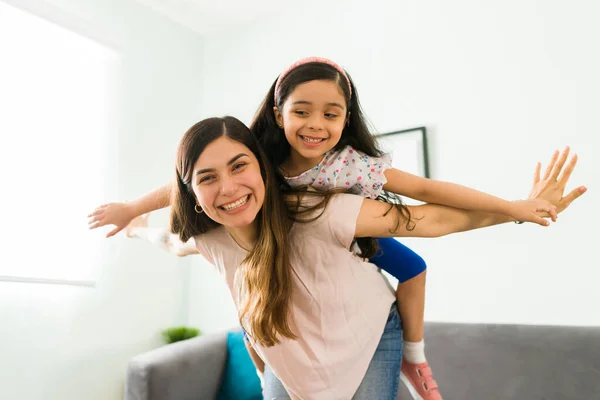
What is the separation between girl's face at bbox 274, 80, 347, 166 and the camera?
1.26 meters

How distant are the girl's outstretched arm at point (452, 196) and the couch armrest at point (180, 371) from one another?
4.94 feet

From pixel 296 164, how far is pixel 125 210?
522 mm

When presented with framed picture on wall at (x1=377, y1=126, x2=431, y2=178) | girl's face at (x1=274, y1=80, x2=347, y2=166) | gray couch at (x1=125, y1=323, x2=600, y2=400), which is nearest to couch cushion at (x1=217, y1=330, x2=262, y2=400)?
gray couch at (x1=125, y1=323, x2=600, y2=400)

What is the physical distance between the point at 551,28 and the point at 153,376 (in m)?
2.41

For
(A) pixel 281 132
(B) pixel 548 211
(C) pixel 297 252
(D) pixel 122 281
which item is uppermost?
(A) pixel 281 132

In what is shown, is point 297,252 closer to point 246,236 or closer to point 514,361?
point 246,236

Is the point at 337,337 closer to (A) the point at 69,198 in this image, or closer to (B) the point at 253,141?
(B) the point at 253,141

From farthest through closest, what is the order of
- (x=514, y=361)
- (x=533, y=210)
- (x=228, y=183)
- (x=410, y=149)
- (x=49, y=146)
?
(x=410, y=149)
(x=49, y=146)
(x=514, y=361)
(x=533, y=210)
(x=228, y=183)

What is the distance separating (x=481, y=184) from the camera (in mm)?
2424

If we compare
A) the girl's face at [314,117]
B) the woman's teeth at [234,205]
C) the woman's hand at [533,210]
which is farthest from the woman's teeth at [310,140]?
the woman's hand at [533,210]

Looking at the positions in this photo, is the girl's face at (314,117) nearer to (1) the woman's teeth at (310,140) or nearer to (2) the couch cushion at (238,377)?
(1) the woman's teeth at (310,140)

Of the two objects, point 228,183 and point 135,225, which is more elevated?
point 228,183

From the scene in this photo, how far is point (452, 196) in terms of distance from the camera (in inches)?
50.0

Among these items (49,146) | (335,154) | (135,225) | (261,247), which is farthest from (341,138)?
(49,146)
